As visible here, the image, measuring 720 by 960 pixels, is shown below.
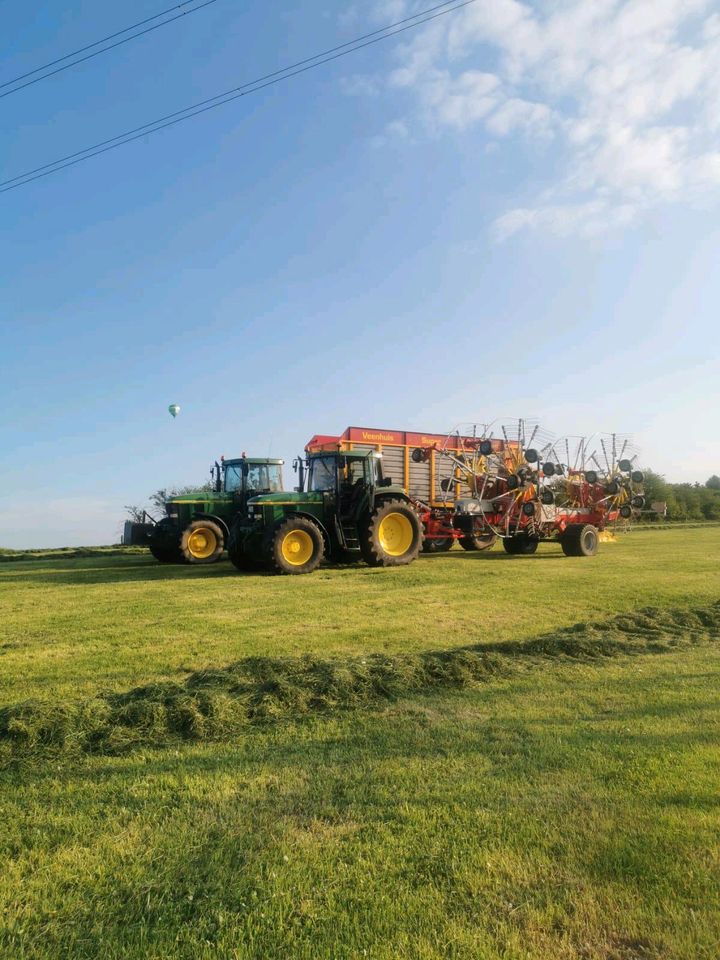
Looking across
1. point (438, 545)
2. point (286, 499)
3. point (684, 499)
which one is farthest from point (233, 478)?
point (684, 499)

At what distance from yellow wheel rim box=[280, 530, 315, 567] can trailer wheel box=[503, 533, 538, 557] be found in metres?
6.46

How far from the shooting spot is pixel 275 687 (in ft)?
15.5

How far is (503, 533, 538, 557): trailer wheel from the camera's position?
17375mm

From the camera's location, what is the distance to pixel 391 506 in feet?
44.1

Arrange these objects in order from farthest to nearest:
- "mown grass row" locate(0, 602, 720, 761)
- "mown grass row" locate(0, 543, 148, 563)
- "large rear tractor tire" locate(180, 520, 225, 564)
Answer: "mown grass row" locate(0, 543, 148, 563) → "large rear tractor tire" locate(180, 520, 225, 564) → "mown grass row" locate(0, 602, 720, 761)

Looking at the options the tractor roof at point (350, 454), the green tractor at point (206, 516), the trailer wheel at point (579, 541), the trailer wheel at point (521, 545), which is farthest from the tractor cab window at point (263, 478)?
the trailer wheel at point (579, 541)

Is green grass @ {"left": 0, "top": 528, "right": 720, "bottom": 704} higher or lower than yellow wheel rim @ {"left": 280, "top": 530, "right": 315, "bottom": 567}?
lower

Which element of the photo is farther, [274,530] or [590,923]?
[274,530]

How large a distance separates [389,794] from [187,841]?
88cm

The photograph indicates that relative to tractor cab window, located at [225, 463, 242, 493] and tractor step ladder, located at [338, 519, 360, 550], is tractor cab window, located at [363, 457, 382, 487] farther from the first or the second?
tractor cab window, located at [225, 463, 242, 493]

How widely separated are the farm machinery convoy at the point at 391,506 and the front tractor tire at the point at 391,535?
0.02 m

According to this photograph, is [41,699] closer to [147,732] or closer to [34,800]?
[147,732]

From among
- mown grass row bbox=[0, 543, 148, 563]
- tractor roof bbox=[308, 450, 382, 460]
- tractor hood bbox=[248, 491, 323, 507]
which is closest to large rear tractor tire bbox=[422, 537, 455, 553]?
tractor roof bbox=[308, 450, 382, 460]

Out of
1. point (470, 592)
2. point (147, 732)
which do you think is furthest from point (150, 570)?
point (147, 732)
